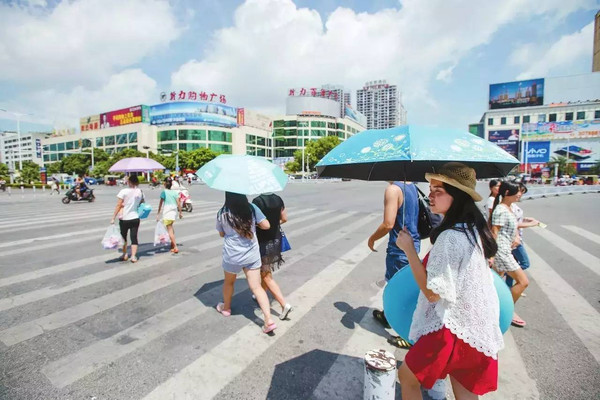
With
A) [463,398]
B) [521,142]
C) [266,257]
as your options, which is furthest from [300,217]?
[521,142]

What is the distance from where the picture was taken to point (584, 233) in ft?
28.7

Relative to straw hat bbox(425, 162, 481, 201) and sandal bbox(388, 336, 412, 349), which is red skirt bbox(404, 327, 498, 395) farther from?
sandal bbox(388, 336, 412, 349)

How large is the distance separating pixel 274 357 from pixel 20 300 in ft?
12.2

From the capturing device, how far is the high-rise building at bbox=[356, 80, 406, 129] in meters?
154

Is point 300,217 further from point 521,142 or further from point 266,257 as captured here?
point 521,142

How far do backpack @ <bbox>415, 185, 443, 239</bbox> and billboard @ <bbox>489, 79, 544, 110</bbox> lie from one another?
8371 cm

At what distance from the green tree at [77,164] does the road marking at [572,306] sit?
80.9 meters

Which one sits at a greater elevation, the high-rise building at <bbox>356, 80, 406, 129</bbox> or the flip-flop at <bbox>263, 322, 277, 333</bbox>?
the high-rise building at <bbox>356, 80, 406, 129</bbox>

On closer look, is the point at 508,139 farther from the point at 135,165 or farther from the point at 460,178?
the point at 460,178

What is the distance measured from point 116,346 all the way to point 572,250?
8617 millimetres

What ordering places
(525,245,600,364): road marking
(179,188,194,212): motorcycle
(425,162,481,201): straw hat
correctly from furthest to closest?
(179,188,194,212): motorcycle
(525,245,600,364): road marking
(425,162,481,201): straw hat

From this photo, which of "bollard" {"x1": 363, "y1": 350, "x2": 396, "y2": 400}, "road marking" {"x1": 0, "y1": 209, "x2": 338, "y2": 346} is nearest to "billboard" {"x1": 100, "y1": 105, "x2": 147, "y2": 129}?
"road marking" {"x1": 0, "y1": 209, "x2": 338, "y2": 346}

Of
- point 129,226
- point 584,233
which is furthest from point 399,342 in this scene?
point 584,233

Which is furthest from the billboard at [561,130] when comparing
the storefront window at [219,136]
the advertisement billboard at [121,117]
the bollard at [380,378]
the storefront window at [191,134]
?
the advertisement billboard at [121,117]
